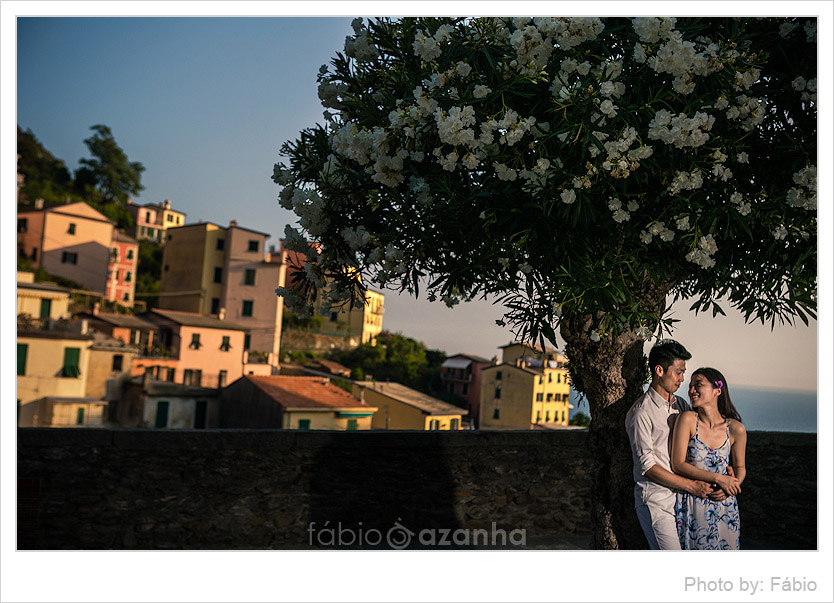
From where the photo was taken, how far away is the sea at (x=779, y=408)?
4.92 metres

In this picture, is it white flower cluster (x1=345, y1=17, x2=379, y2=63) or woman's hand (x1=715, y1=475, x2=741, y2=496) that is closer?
woman's hand (x1=715, y1=475, x2=741, y2=496)

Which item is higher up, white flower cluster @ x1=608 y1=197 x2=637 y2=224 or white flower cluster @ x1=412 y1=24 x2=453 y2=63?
white flower cluster @ x1=412 y1=24 x2=453 y2=63

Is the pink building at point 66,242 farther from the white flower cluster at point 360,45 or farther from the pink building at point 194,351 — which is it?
the white flower cluster at point 360,45

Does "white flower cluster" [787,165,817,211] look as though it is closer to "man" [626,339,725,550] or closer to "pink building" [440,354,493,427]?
"man" [626,339,725,550]

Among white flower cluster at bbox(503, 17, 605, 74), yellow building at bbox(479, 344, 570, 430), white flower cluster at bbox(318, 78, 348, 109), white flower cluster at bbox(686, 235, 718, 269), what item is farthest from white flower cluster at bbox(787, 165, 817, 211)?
white flower cluster at bbox(318, 78, 348, 109)

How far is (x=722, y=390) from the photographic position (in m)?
3.57

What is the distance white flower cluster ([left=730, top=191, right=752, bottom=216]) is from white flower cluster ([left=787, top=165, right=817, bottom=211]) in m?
0.23

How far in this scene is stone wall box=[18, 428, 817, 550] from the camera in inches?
196

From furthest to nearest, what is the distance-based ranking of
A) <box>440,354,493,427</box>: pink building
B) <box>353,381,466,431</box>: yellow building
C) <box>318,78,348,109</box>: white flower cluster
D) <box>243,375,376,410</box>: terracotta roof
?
<box>243,375,376,410</box>: terracotta roof, <box>353,381,466,431</box>: yellow building, <box>440,354,493,427</box>: pink building, <box>318,78,348,109</box>: white flower cluster

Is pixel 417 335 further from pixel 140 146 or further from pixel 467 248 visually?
pixel 140 146

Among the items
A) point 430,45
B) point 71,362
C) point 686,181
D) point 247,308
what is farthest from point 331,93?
point 71,362

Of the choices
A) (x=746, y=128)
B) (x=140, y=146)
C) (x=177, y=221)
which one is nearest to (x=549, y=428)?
(x=746, y=128)

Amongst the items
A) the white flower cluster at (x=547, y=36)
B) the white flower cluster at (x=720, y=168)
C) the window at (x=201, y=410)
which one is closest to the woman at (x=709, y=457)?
the white flower cluster at (x=720, y=168)

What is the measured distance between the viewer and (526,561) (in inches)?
181
